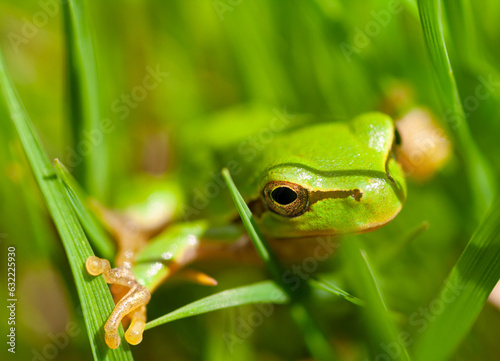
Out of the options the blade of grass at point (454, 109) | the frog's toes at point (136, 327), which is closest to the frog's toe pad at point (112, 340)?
the frog's toes at point (136, 327)

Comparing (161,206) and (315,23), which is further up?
(315,23)

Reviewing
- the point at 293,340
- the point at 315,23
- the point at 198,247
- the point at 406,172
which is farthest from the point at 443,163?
the point at 198,247

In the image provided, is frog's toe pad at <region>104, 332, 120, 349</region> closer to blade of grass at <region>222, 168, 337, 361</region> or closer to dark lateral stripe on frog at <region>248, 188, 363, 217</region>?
blade of grass at <region>222, 168, 337, 361</region>

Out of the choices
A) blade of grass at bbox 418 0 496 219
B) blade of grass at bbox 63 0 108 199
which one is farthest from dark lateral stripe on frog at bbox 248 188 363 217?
blade of grass at bbox 63 0 108 199

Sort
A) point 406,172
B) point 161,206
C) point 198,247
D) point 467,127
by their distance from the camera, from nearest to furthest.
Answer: point 467,127 < point 198,247 < point 406,172 < point 161,206

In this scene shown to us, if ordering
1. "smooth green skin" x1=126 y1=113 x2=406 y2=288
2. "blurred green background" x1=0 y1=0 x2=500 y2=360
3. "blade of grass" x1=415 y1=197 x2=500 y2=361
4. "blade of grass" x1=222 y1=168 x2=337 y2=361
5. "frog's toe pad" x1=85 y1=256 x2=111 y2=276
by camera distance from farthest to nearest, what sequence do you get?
"blurred green background" x1=0 y1=0 x2=500 y2=360 → "smooth green skin" x1=126 y1=113 x2=406 y2=288 → "blade of grass" x1=222 y1=168 x2=337 y2=361 → "frog's toe pad" x1=85 y1=256 x2=111 y2=276 → "blade of grass" x1=415 y1=197 x2=500 y2=361

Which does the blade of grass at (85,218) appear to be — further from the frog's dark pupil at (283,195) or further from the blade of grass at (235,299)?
the frog's dark pupil at (283,195)

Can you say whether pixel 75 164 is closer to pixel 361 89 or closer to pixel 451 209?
pixel 361 89

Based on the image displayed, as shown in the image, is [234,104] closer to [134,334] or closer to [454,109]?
[454,109]
